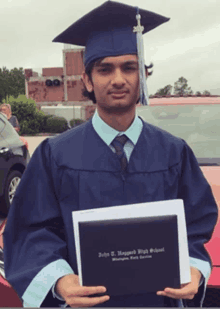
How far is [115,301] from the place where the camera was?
4.40 ft

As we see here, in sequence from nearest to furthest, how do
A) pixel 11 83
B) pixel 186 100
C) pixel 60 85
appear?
1. pixel 186 100
2. pixel 60 85
3. pixel 11 83

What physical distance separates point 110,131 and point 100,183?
0.69 feet

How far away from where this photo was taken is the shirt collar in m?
1.42

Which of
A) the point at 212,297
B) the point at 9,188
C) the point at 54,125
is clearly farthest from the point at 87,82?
the point at 54,125

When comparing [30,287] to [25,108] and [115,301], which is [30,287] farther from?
[25,108]

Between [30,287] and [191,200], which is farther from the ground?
[191,200]

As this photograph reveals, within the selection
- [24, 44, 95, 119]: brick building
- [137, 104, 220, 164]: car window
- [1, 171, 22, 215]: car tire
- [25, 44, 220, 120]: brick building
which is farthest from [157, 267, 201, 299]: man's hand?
[24, 44, 95, 119]: brick building

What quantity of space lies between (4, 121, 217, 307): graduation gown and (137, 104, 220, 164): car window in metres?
1.93

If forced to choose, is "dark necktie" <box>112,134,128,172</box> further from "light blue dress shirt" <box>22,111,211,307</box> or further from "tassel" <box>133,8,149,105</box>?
"tassel" <box>133,8,149,105</box>

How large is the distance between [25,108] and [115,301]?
2727 cm

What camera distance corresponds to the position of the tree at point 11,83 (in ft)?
212

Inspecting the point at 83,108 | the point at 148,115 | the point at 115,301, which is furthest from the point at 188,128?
the point at 83,108

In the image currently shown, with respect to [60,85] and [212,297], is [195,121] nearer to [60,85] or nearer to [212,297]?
[212,297]

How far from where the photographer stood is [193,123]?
3.56m
